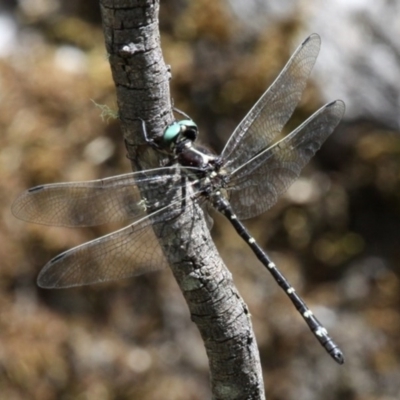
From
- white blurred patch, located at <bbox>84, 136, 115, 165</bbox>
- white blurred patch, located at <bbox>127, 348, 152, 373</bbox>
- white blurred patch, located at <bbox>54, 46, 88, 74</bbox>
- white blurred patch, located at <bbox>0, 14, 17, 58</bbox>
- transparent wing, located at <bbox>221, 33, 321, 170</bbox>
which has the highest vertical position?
white blurred patch, located at <bbox>0, 14, 17, 58</bbox>

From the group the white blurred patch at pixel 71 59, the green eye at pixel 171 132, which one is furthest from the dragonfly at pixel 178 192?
the white blurred patch at pixel 71 59

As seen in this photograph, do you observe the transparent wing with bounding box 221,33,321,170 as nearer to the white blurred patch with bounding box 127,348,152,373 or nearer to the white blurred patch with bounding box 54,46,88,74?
the white blurred patch with bounding box 127,348,152,373

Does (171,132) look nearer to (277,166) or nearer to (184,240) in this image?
(184,240)

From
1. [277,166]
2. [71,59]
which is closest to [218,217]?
[71,59]

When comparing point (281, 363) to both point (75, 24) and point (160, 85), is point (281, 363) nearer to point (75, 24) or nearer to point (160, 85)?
point (75, 24)

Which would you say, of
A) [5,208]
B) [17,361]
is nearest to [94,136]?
[5,208]

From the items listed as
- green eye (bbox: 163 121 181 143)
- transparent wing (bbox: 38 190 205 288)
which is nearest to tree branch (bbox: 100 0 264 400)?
green eye (bbox: 163 121 181 143)
